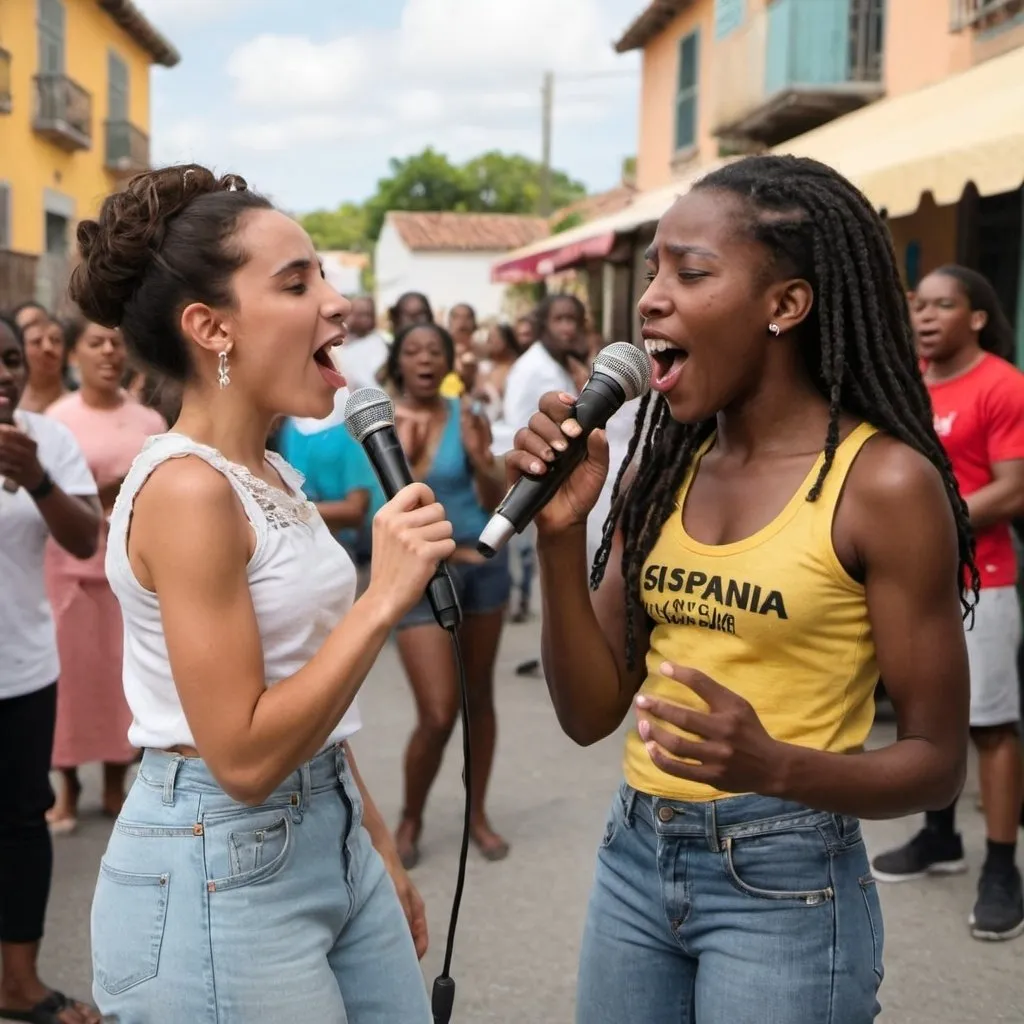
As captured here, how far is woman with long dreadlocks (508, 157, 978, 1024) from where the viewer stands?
186 centimetres

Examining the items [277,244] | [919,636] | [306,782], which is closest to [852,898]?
[919,636]

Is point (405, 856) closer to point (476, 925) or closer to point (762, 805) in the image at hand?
point (476, 925)

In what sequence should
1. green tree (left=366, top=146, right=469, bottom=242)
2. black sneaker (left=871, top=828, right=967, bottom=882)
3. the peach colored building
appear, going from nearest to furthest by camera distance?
black sneaker (left=871, top=828, right=967, bottom=882)
the peach colored building
green tree (left=366, top=146, right=469, bottom=242)

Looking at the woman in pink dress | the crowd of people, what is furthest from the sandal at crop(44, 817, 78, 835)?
the crowd of people

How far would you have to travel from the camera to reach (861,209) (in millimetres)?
2018

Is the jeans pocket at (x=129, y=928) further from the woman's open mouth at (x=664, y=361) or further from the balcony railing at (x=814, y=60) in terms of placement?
the balcony railing at (x=814, y=60)

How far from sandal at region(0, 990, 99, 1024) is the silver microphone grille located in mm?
2572

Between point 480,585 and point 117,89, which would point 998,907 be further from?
point 117,89

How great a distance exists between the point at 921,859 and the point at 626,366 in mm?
3265

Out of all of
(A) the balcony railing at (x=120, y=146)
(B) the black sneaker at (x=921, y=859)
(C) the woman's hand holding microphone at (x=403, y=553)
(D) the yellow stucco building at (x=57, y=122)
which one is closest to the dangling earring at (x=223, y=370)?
(C) the woman's hand holding microphone at (x=403, y=553)

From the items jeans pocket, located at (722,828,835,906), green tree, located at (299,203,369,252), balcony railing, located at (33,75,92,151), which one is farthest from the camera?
green tree, located at (299,203,369,252)

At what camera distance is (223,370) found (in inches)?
81.1

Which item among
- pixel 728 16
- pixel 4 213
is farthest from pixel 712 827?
pixel 4 213

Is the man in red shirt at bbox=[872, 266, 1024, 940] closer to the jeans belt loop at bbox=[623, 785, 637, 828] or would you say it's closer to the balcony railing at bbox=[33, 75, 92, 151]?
the jeans belt loop at bbox=[623, 785, 637, 828]
